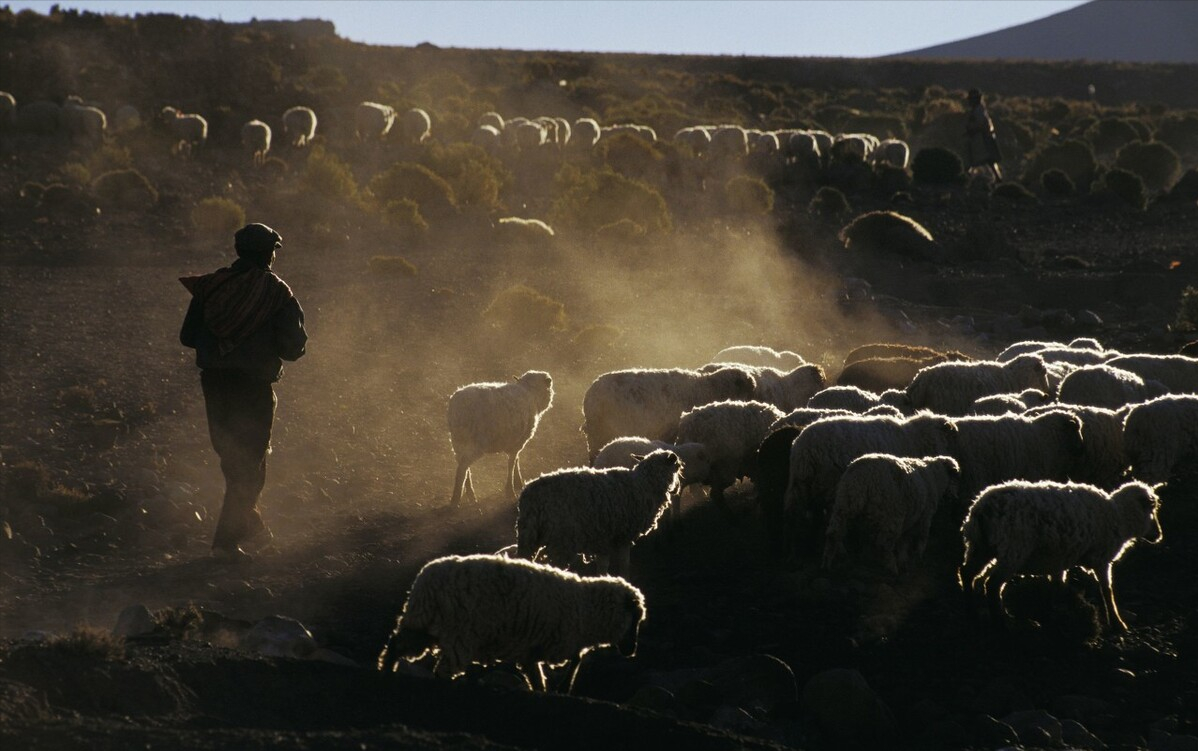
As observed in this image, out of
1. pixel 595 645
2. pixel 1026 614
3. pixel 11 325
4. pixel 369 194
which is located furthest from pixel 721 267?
pixel 595 645

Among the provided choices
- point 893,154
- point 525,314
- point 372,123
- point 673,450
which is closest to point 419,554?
point 673,450

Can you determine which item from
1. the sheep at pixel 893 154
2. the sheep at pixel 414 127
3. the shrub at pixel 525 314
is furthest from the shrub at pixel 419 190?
the sheep at pixel 893 154

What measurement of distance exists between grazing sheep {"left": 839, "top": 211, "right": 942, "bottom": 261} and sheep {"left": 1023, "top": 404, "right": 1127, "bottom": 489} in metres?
14.3

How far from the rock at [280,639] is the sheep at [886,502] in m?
3.38

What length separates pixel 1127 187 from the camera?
32375mm

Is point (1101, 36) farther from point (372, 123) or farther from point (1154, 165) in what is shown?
point (372, 123)

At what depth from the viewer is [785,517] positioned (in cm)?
952

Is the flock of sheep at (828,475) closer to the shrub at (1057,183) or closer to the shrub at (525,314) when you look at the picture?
the shrub at (525,314)

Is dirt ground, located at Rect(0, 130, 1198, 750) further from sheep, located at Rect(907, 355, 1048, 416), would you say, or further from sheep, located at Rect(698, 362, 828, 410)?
sheep, located at Rect(907, 355, 1048, 416)

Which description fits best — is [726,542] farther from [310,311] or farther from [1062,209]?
[1062,209]

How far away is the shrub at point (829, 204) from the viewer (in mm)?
30172

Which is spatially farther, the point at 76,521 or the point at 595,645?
the point at 76,521

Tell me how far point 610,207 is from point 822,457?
17.0 m

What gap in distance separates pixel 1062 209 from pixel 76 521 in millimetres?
26656
